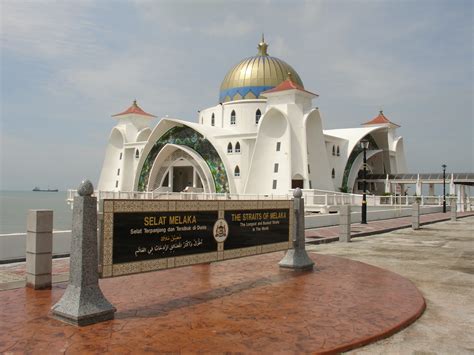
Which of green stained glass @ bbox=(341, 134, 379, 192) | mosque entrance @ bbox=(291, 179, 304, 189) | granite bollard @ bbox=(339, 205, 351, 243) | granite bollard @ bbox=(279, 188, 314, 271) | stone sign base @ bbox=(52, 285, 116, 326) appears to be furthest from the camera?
green stained glass @ bbox=(341, 134, 379, 192)

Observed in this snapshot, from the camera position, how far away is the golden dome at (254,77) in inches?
1897

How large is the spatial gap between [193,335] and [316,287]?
3.36 meters

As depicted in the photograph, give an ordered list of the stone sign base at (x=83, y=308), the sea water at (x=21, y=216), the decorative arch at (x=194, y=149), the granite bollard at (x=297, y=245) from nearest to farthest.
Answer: the stone sign base at (x=83, y=308) → the granite bollard at (x=297, y=245) → the sea water at (x=21, y=216) → the decorative arch at (x=194, y=149)

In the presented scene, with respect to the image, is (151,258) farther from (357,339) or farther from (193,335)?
(357,339)

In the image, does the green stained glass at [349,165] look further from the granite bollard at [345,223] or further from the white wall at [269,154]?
the granite bollard at [345,223]

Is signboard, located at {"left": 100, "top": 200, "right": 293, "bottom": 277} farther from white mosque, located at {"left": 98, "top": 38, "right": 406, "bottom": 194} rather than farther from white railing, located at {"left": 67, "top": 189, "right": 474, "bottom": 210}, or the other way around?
white mosque, located at {"left": 98, "top": 38, "right": 406, "bottom": 194}

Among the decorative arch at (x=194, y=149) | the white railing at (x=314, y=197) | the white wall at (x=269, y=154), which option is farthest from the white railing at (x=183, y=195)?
the decorative arch at (x=194, y=149)

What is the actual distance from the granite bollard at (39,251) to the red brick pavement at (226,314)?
24cm

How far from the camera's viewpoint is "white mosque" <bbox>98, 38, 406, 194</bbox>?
4012cm

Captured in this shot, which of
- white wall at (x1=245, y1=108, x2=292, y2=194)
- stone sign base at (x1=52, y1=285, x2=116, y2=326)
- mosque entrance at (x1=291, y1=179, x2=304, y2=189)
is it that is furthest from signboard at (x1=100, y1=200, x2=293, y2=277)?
mosque entrance at (x1=291, y1=179, x2=304, y2=189)

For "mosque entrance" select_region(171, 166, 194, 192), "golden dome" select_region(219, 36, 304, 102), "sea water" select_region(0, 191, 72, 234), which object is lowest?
"sea water" select_region(0, 191, 72, 234)

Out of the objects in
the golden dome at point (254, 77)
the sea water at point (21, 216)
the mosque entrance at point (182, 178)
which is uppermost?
the golden dome at point (254, 77)

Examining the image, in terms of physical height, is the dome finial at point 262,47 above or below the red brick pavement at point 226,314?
above

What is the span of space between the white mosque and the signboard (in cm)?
2962
